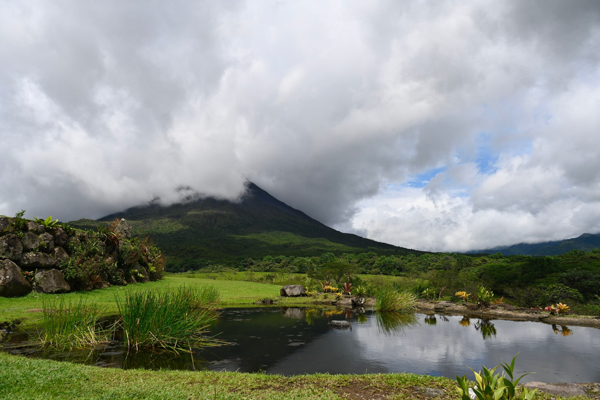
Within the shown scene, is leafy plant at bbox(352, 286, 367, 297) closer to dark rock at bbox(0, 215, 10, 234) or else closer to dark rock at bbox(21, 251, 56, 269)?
dark rock at bbox(21, 251, 56, 269)

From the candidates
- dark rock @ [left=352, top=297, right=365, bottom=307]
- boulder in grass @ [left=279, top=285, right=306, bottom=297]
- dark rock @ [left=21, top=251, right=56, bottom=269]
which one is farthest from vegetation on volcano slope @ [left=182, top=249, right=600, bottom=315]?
dark rock @ [left=21, top=251, right=56, bottom=269]

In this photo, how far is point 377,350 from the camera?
28.1 ft

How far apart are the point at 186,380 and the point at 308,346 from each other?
418cm

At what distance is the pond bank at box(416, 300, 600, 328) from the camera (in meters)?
13.2

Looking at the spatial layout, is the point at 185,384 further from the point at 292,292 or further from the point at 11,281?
the point at 292,292

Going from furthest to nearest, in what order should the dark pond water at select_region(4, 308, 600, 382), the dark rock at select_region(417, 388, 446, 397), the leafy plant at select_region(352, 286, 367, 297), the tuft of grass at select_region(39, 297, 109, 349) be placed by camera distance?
the leafy plant at select_region(352, 286, 367, 297), the tuft of grass at select_region(39, 297, 109, 349), the dark pond water at select_region(4, 308, 600, 382), the dark rock at select_region(417, 388, 446, 397)

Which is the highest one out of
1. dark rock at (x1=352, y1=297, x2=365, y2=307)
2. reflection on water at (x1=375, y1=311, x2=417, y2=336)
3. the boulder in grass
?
the boulder in grass

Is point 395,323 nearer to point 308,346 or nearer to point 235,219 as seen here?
point 308,346

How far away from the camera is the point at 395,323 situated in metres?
12.7

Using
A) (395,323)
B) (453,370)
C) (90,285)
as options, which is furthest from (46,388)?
(90,285)

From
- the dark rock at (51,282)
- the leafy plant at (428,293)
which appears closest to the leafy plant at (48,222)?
the dark rock at (51,282)

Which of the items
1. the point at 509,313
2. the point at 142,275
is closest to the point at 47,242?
the point at 142,275

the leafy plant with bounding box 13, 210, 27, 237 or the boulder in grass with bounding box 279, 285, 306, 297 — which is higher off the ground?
the leafy plant with bounding box 13, 210, 27, 237

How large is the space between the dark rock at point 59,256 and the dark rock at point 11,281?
200 centimetres
